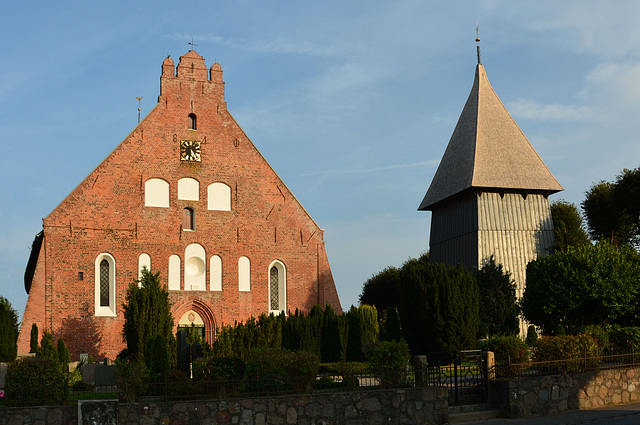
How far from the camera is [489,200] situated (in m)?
37.2

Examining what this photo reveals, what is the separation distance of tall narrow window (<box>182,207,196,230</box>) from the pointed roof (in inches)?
568

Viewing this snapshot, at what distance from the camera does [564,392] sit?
628 inches

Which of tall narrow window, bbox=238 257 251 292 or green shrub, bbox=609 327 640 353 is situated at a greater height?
tall narrow window, bbox=238 257 251 292

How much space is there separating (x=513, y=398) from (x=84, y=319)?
66.4 feet

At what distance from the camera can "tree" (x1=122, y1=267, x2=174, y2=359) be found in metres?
26.1

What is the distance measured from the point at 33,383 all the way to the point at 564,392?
11.4 metres

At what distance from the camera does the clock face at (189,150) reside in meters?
33.0

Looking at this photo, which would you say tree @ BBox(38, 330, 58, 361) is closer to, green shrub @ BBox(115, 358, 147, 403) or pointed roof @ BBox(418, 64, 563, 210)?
green shrub @ BBox(115, 358, 147, 403)

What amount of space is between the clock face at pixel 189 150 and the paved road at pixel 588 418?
21686mm

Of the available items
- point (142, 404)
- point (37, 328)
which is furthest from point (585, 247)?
point (37, 328)

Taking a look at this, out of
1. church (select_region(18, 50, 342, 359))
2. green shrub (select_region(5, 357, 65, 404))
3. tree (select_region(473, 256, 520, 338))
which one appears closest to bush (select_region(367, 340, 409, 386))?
green shrub (select_region(5, 357, 65, 404))

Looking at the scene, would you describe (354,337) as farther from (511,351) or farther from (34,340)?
(511,351)

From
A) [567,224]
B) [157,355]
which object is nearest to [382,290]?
[567,224]

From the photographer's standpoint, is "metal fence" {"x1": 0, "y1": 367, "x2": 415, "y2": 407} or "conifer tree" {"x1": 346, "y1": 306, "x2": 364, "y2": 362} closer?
"metal fence" {"x1": 0, "y1": 367, "x2": 415, "y2": 407}
